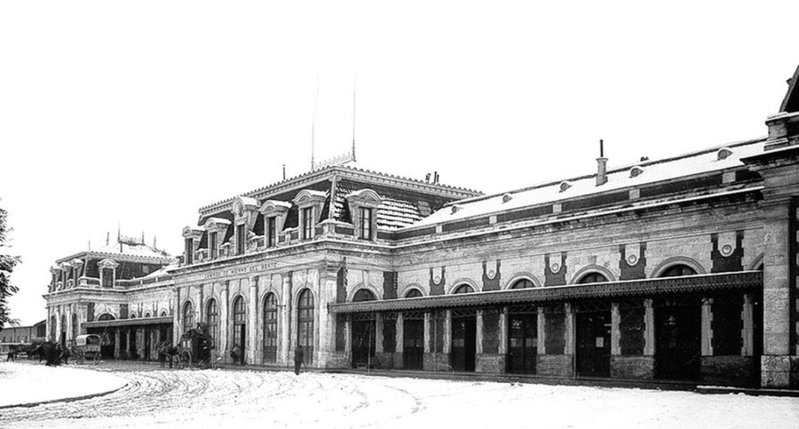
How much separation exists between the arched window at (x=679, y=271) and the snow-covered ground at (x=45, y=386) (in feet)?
58.5

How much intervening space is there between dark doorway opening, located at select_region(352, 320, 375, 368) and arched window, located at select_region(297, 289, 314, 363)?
1.99m

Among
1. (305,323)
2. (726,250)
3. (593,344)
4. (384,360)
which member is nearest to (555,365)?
(593,344)

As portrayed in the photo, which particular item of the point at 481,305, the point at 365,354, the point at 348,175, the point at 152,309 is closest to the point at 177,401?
the point at 481,305

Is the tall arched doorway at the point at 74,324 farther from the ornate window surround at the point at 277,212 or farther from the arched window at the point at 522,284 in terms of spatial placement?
the arched window at the point at 522,284

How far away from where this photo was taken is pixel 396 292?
142 ft

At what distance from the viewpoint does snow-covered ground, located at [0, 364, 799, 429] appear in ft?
54.2

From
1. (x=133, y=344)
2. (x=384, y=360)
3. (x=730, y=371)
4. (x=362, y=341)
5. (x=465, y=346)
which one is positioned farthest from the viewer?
(x=133, y=344)

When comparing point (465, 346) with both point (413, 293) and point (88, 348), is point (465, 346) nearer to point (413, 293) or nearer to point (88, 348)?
point (413, 293)

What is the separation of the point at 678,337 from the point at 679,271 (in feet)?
7.96

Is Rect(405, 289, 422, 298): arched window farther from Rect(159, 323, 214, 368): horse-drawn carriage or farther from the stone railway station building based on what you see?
Rect(159, 323, 214, 368): horse-drawn carriage

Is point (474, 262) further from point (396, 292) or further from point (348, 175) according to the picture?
point (348, 175)

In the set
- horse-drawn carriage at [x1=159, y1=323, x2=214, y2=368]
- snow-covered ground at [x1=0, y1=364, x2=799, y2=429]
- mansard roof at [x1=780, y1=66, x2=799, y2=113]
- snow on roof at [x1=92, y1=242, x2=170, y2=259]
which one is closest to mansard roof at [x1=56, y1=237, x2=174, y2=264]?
snow on roof at [x1=92, y1=242, x2=170, y2=259]

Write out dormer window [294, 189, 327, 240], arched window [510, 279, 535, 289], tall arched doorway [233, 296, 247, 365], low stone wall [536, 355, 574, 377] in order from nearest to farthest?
low stone wall [536, 355, 574, 377] → arched window [510, 279, 535, 289] → dormer window [294, 189, 327, 240] → tall arched doorway [233, 296, 247, 365]

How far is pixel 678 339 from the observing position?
29422mm
